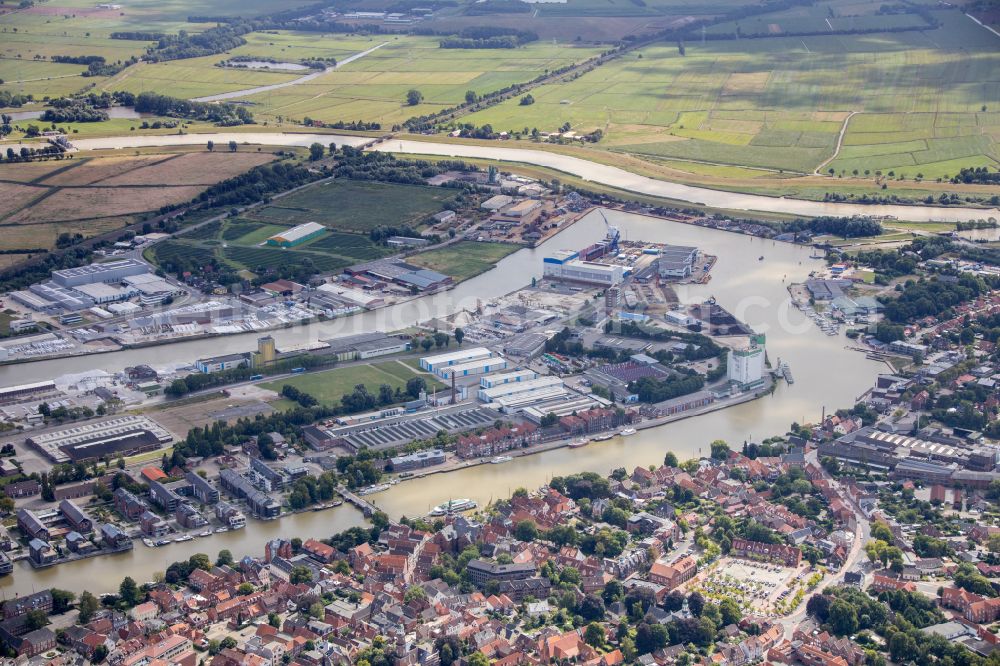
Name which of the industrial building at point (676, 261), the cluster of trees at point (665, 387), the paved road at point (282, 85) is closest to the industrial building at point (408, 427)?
the cluster of trees at point (665, 387)

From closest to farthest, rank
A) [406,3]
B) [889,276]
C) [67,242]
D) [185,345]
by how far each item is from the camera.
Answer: [185,345] < [889,276] < [67,242] < [406,3]

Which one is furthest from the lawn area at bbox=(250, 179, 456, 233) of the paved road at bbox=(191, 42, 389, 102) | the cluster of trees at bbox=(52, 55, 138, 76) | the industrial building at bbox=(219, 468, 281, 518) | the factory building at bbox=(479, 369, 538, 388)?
the cluster of trees at bbox=(52, 55, 138, 76)

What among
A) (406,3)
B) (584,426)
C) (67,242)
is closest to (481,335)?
(584,426)

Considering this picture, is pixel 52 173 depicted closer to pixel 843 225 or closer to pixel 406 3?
pixel 843 225

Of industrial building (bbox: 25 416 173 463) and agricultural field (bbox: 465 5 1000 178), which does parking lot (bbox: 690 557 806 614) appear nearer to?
industrial building (bbox: 25 416 173 463)

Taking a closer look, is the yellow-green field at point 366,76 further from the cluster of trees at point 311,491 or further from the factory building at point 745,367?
the cluster of trees at point 311,491

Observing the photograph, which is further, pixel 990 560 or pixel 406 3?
pixel 406 3

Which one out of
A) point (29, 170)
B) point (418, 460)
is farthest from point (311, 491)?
point (29, 170)
